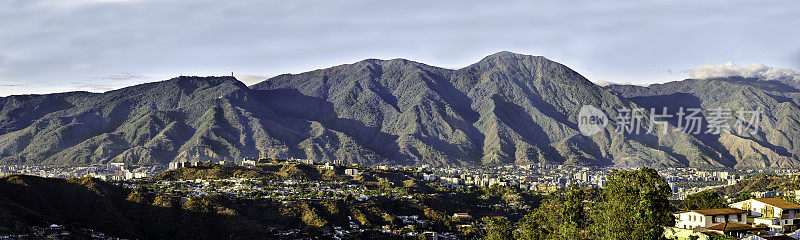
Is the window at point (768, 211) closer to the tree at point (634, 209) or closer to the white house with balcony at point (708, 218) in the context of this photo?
the white house with balcony at point (708, 218)

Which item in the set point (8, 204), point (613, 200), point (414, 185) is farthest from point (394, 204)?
point (613, 200)

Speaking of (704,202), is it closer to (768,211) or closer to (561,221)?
(768,211)

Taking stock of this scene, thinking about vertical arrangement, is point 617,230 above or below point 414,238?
above

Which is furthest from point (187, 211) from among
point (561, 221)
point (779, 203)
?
point (779, 203)

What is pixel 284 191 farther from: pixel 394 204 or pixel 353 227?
pixel 353 227

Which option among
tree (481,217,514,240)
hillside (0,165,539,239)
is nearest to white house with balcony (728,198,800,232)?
tree (481,217,514,240)

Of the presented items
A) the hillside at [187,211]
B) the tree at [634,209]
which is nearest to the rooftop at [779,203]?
the tree at [634,209]

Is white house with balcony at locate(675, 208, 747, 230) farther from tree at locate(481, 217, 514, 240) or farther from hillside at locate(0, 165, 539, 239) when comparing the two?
hillside at locate(0, 165, 539, 239)
